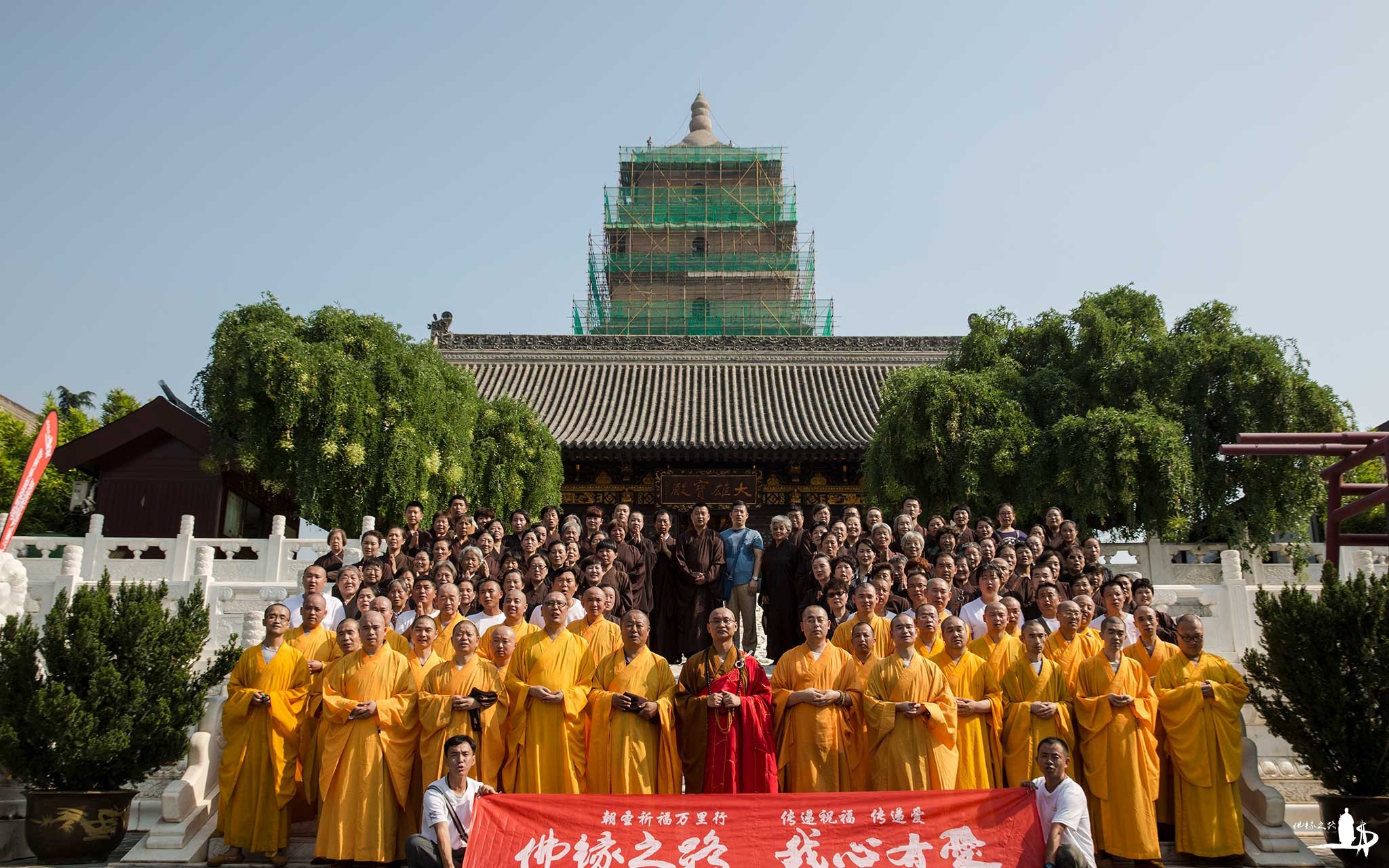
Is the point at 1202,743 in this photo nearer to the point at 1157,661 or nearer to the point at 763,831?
the point at 1157,661

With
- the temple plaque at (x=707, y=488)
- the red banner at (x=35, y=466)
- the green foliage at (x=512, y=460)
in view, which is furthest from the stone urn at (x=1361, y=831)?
the temple plaque at (x=707, y=488)

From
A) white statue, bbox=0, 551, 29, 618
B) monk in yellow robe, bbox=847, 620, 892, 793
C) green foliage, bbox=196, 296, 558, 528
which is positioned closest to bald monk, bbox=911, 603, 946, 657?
monk in yellow robe, bbox=847, 620, 892, 793

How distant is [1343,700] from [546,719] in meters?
4.40

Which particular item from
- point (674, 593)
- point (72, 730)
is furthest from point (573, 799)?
point (674, 593)

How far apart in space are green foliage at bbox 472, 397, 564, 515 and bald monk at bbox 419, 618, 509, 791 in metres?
8.41

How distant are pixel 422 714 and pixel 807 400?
49.9ft

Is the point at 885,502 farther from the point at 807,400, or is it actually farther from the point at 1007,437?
the point at 807,400

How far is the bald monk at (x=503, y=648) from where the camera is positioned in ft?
21.2

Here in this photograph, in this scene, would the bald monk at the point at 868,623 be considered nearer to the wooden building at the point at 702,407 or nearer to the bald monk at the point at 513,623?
the bald monk at the point at 513,623

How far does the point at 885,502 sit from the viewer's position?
46.4ft

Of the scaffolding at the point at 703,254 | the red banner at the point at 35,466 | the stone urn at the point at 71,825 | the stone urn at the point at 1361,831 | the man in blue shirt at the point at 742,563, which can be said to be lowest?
the stone urn at the point at 71,825

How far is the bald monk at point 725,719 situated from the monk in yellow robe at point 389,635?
1.64 meters

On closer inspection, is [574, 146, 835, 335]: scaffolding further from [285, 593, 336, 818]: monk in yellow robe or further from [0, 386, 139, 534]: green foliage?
[285, 593, 336, 818]: monk in yellow robe

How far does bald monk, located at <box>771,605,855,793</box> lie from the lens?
6254mm
